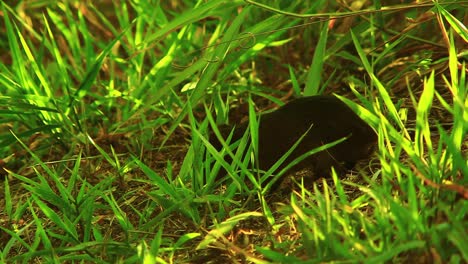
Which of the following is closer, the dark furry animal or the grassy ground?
the grassy ground

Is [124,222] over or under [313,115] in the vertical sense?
under

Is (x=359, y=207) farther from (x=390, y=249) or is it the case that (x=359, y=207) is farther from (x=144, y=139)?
(x=144, y=139)

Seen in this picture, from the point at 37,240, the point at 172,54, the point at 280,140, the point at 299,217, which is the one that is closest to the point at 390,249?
the point at 299,217

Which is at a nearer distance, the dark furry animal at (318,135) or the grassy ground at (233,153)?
the grassy ground at (233,153)

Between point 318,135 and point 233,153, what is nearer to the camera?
point 318,135
